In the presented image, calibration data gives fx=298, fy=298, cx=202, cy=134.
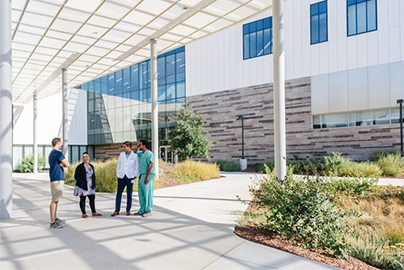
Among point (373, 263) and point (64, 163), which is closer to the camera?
point (373, 263)

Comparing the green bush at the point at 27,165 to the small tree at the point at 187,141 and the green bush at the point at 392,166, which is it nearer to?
the small tree at the point at 187,141

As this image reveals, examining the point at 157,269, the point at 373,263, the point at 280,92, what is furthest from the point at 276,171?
the point at 157,269

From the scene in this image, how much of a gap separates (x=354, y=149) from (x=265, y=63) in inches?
353

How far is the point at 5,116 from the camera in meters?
Answer: 7.05

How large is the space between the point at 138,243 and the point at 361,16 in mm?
20290

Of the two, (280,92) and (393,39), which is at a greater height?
(393,39)

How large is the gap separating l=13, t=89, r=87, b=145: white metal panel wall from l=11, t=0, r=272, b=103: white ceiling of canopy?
14296 mm

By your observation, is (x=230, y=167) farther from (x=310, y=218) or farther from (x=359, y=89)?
(x=310, y=218)

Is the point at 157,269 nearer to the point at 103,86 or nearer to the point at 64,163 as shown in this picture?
the point at 64,163

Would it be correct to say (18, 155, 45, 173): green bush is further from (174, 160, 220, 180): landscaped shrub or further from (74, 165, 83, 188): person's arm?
(74, 165, 83, 188): person's arm

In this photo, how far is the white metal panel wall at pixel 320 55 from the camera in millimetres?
18156

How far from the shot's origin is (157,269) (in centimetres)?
372

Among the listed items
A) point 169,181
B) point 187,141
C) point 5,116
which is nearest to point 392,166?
point 169,181

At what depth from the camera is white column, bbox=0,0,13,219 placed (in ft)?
22.6
